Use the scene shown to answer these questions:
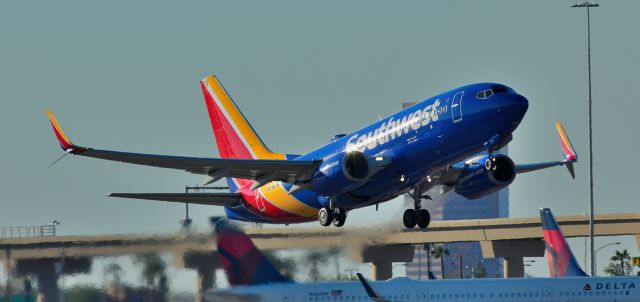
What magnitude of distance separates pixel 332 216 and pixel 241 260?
6.63 metres

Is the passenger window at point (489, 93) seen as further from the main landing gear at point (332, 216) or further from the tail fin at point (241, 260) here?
the tail fin at point (241, 260)

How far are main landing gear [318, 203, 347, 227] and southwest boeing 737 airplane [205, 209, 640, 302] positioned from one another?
3.34 meters

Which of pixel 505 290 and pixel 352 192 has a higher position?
pixel 352 192

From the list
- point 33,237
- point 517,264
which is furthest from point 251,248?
point 517,264

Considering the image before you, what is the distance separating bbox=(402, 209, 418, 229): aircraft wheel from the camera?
244 feet

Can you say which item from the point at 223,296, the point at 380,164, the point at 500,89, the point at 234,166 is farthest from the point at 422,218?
the point at 223,296

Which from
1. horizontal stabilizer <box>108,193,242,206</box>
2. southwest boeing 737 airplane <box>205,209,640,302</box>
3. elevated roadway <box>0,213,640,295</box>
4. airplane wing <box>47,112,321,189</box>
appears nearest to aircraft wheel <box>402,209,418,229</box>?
elevated roadway <box>0,213,640,295</box>

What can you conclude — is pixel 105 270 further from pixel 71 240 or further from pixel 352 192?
pixel 352 192

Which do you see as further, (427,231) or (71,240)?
(427,231)

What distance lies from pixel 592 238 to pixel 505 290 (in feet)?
112

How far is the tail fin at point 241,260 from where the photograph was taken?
223ft

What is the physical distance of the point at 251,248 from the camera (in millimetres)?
69000

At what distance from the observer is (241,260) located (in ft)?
224

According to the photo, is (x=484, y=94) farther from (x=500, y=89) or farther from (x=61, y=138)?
(x=61, y=138)
